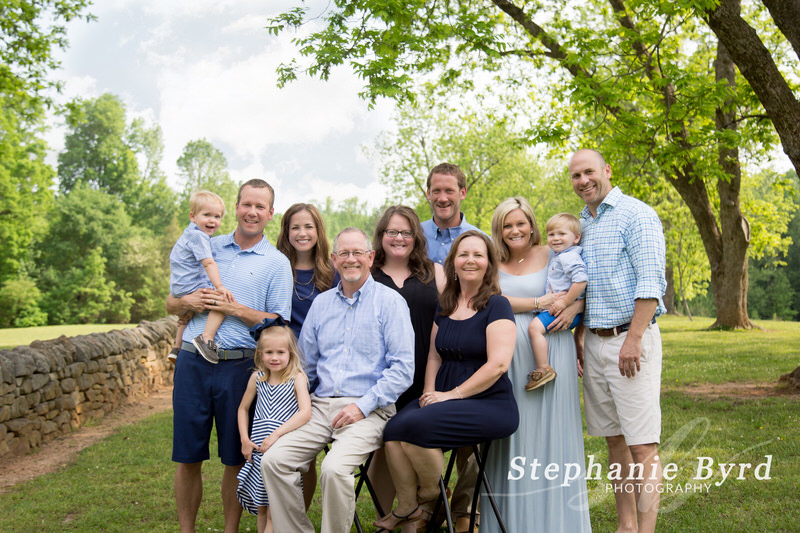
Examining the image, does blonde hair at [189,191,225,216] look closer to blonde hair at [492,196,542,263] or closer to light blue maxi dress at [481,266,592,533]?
blonde hair at [492,196,542,263]

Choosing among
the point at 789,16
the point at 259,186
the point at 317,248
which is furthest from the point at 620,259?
the point at 789,16

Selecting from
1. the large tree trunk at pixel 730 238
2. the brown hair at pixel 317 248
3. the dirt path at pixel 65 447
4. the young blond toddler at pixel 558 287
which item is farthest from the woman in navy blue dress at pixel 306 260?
the large tree trunk at pixel 730 238

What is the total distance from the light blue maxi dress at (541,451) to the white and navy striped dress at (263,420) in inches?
51.5

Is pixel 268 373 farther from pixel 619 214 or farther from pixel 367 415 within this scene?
pixel 619 214

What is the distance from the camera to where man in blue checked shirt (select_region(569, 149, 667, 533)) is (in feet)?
12.4

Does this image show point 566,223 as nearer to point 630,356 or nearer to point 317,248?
point 630,356

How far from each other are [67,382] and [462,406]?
7.00 m

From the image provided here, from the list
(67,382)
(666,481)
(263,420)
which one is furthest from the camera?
(67,382)

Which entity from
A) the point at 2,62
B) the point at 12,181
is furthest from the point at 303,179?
the point at 2,62

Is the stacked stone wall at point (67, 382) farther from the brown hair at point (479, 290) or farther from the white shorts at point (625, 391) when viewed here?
the white shorts at point (625, 391)

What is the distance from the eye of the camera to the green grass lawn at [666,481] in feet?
15.6

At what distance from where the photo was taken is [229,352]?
155 inches

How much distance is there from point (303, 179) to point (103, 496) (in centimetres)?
9602

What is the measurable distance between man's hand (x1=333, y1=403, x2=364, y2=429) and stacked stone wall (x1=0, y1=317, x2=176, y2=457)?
5275 mm
